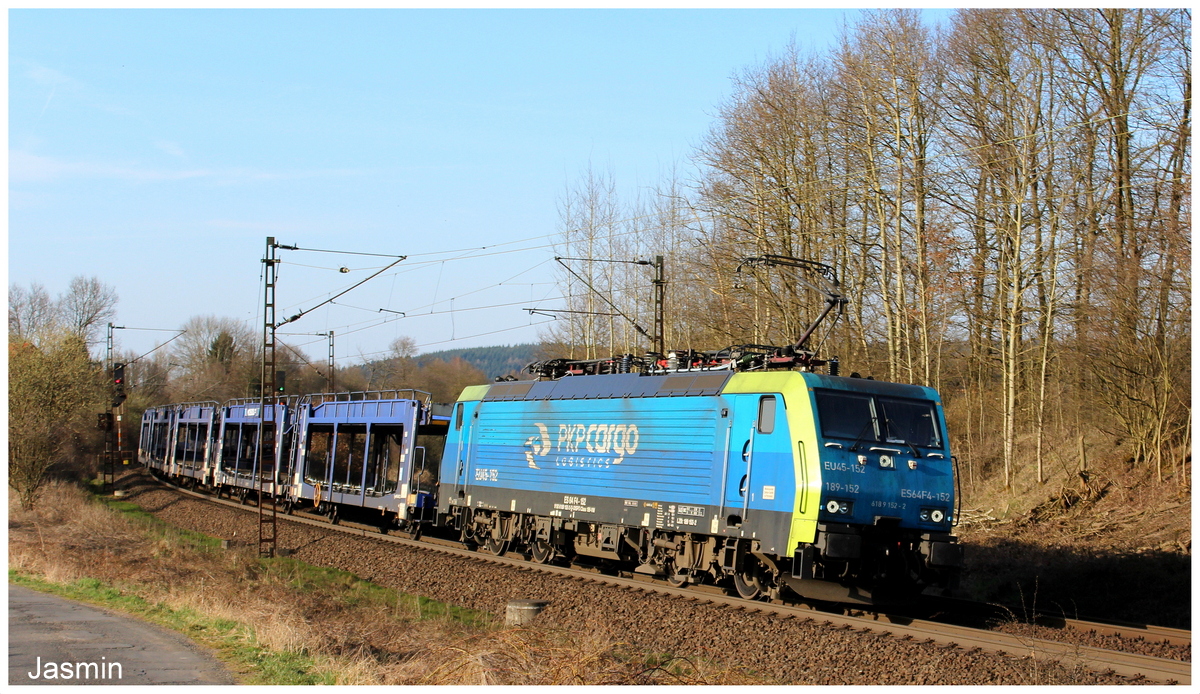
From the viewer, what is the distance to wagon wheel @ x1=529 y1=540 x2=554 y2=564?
17.8 meters

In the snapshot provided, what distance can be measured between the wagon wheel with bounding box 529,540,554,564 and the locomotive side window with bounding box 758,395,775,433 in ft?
20.2

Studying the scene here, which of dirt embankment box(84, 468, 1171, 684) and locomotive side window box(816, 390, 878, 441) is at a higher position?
locomotive side window box(816, 390, 878, 441)

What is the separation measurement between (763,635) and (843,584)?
201 cm

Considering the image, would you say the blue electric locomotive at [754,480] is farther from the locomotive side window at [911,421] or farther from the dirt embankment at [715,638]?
the dirt embankment at [715,638]

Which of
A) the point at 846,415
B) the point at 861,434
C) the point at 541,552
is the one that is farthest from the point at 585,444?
the point at 861,434

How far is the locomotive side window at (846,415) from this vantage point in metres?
12.5

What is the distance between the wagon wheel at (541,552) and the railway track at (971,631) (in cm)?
95

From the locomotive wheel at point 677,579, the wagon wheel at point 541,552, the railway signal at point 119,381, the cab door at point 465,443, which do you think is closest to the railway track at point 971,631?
the locomotive wheel at point 677,579

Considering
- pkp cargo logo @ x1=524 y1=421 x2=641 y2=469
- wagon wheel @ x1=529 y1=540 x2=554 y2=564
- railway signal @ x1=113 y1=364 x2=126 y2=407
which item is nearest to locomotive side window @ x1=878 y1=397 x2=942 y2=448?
pkp cargo logo @ x1=524 y1=421 x2=641 y2=469

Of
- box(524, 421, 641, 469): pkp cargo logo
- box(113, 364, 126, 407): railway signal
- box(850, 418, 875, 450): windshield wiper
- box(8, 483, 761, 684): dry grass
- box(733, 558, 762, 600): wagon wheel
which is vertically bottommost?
box(8, 483, 761, 684): dry grass

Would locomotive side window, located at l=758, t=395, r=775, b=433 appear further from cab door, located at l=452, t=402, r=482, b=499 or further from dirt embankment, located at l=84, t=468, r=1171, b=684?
cab door, located at l=452, t=402, r=482, b=499

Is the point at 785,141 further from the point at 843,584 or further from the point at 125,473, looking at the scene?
the point at 125,473

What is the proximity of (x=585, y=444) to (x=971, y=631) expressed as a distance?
6.87m

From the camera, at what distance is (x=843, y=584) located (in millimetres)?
12859
